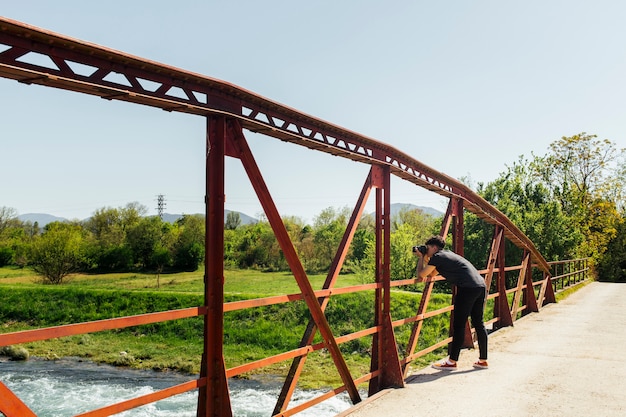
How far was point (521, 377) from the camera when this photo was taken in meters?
6.90

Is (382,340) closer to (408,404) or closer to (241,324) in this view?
(408,404)

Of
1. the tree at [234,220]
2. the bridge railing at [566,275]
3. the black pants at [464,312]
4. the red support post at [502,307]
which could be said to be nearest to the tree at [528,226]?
the bridge railing at [566,275]

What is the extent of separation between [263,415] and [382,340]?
13.0 metres

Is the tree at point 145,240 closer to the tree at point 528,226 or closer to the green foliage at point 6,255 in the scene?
the green foliage at point 6,255

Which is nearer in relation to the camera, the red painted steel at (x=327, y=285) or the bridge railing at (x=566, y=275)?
the red painted steel at (x=327, y=285)

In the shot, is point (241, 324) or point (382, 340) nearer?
point (382, 340)

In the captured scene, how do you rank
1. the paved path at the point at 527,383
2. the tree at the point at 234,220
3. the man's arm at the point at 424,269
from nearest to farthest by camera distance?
the paved path at the point at 527,383, the man's arm at the point at 424,269, the tree at the point at 234,220

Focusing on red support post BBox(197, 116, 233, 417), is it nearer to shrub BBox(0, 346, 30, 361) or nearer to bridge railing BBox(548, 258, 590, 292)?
bridge railing BBox(548, 258, 590, 292)

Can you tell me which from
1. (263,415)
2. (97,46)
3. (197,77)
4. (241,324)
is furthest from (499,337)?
(241,324)

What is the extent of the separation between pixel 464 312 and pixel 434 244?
3.26 feet

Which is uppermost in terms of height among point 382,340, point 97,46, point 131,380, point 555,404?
point 97,46

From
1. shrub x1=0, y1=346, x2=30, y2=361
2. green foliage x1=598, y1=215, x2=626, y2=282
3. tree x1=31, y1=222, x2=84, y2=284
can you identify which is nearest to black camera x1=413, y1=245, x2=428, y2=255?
shrub x1=0, y1=346, x2=30, y2=361

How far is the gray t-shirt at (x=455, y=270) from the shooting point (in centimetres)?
724

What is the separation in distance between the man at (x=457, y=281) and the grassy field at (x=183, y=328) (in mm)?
14195
